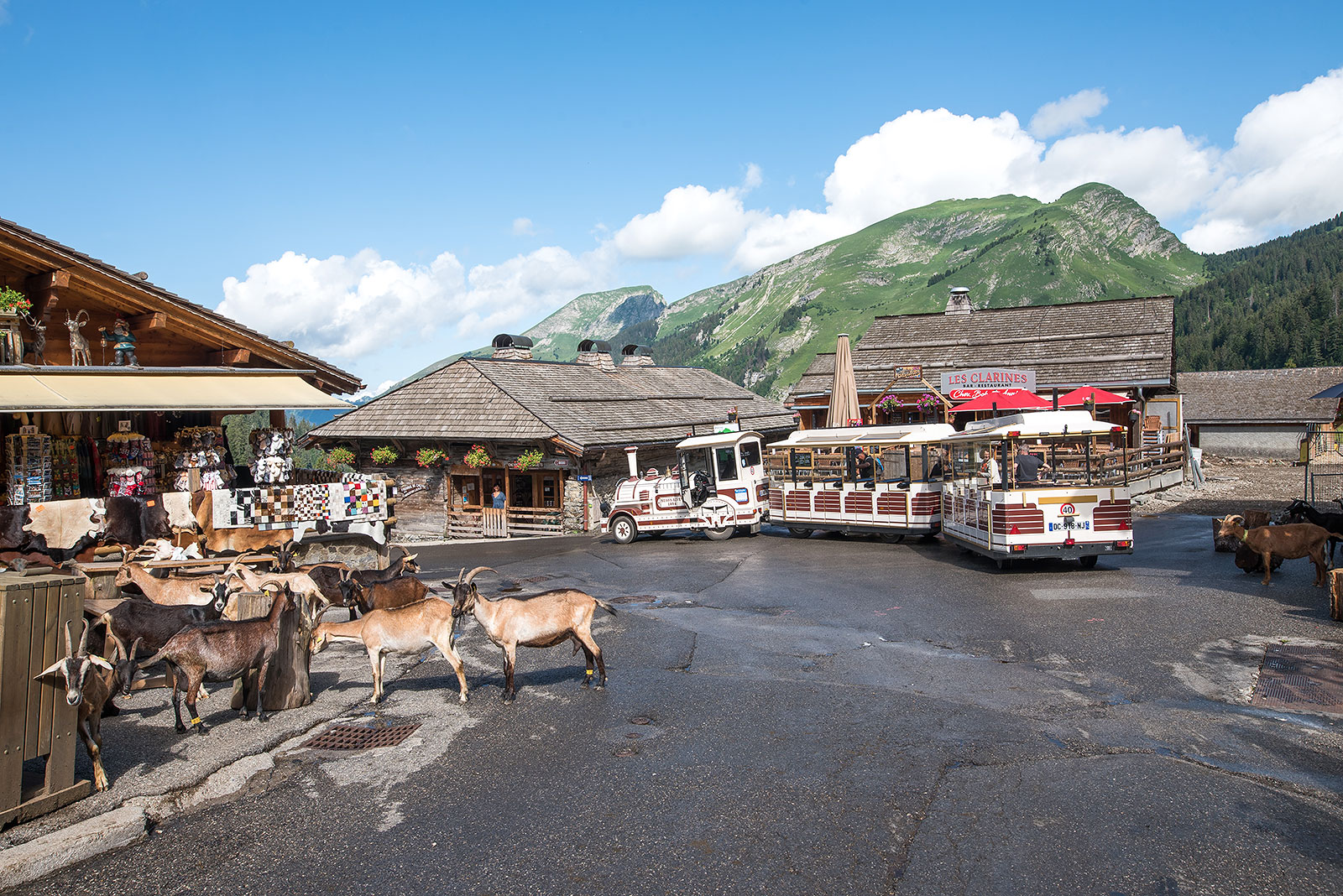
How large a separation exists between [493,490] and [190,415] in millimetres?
12700

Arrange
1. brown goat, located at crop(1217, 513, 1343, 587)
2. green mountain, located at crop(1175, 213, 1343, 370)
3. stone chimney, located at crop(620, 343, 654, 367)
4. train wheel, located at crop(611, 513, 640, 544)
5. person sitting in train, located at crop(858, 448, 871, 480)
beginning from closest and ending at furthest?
brown goat, located at crop(1217, 513, 1343, 587), person sitting in train, located at crop(858, 448, 871, 480), train wheel, located at crop(611, 513, 640, 544), stone chimney, located at crop(620, 343, 654, 367), green mountain, located at crop(1175, 213, 1343, 370)

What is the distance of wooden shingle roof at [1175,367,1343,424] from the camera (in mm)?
51469

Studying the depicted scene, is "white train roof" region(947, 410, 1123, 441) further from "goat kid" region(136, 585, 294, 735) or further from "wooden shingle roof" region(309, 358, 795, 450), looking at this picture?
"wooden shingle roof" region(309, 358, 795, 450)

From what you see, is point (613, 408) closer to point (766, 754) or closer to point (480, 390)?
point (480, 390)

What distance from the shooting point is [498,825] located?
218 inches

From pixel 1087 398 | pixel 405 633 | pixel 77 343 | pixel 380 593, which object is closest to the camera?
pixel 405 633

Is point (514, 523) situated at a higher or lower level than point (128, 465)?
lower

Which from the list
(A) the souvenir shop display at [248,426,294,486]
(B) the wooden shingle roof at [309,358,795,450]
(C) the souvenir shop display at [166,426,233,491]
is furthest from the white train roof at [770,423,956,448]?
(C) the souvenir shop display at [166,426,233,491]

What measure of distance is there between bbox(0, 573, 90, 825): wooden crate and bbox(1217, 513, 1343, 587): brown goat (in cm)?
1492

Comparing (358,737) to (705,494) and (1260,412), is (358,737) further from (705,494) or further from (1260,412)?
(1260,412)

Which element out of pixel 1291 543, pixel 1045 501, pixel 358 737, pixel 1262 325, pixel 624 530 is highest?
pixel 1262 325

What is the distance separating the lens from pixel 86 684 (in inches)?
225

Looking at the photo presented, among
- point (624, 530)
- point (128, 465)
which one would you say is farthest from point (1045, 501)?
point (128, 465)

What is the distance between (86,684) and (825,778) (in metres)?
5.09
